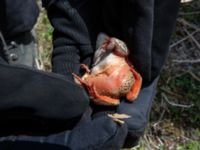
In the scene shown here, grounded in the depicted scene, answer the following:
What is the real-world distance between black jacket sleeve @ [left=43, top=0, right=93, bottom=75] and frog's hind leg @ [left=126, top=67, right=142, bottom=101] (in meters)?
0.17

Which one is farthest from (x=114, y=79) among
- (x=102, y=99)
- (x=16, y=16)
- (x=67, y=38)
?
(x=16, y=16)

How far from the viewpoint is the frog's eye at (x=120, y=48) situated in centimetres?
154

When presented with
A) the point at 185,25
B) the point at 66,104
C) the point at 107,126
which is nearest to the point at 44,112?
the point at 66,104

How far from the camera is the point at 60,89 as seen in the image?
1371 millimetres

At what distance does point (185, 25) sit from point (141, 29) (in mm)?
→ 737

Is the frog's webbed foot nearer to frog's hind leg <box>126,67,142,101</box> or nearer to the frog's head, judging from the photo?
frog's hind leg <box>126,67,142,101</box>

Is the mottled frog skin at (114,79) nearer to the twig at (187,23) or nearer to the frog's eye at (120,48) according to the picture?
the frog's eye at (120,48)

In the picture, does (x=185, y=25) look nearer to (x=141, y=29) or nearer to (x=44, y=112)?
(x=141, y=29)

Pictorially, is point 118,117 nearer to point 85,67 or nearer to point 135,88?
point 135,88

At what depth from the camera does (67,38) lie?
1647 mm

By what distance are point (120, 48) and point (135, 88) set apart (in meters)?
0.12

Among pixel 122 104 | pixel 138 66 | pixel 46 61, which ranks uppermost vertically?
pixel 138 66

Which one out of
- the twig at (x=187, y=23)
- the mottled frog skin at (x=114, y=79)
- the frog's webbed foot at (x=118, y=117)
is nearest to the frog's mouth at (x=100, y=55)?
the mottled frog skin at (x=114, y=79)

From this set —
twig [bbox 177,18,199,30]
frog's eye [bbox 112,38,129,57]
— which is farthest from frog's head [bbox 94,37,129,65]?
twig [bbox 177,18,199,30]
